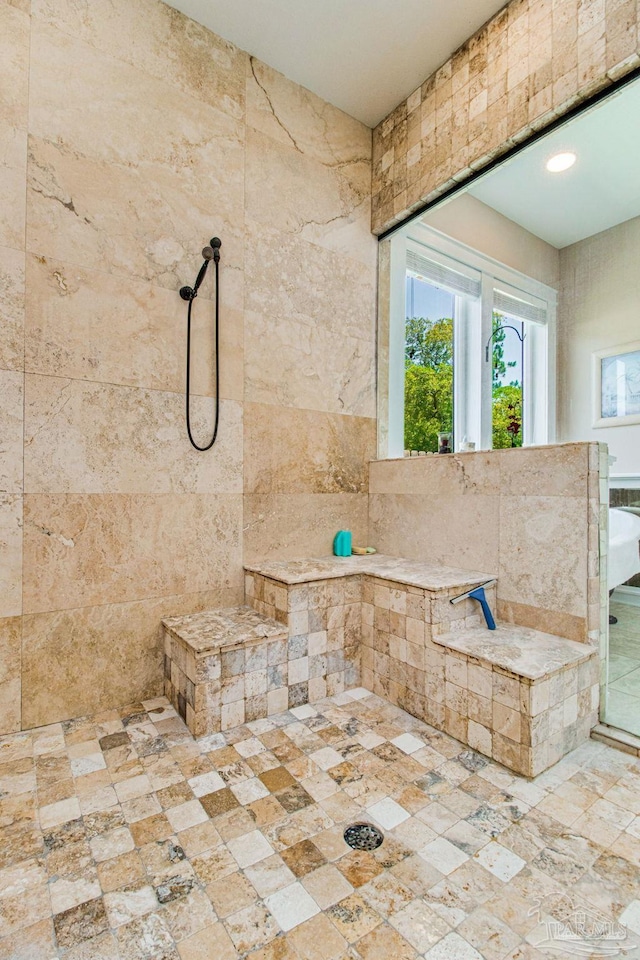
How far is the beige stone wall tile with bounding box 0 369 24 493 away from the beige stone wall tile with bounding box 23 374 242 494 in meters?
0.03

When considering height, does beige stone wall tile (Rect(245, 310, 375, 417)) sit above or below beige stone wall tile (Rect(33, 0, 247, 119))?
below

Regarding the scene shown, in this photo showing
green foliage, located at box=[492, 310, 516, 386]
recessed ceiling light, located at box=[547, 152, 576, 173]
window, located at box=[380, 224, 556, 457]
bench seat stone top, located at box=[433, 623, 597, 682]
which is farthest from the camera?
green foliage, located at box=[492, 310, 516, 386]

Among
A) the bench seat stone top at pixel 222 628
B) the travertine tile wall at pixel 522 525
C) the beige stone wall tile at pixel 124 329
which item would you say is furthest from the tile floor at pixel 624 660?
the beige stone wall tile at pixel 124 329

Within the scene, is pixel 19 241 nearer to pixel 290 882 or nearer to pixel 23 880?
pixel 23 880

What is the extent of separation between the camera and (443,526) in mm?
2186

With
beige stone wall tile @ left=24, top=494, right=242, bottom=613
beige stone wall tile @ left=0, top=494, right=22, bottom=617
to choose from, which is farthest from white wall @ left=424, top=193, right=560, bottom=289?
beige stone wall tile @ left=0, top=494, right=22, bottom=617

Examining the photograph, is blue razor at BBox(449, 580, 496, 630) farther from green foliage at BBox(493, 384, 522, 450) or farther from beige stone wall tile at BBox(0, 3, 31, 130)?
beige stone wall tile at BBox(0, 3, 31, 130)

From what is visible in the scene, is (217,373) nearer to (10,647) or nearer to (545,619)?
(10,647)

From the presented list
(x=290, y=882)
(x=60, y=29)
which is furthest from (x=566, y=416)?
(x=60, y=29)

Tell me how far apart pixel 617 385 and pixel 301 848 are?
5.83 feet

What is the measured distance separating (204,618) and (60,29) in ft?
7.62

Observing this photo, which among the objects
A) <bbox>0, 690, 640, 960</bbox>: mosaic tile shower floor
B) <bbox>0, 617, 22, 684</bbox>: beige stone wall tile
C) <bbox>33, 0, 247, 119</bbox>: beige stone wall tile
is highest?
<bbox>33, 0, 247, 119</bbox>: beige stone wall tile

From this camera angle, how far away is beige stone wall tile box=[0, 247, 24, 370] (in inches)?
63.4

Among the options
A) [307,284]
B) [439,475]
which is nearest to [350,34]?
[307,284]
